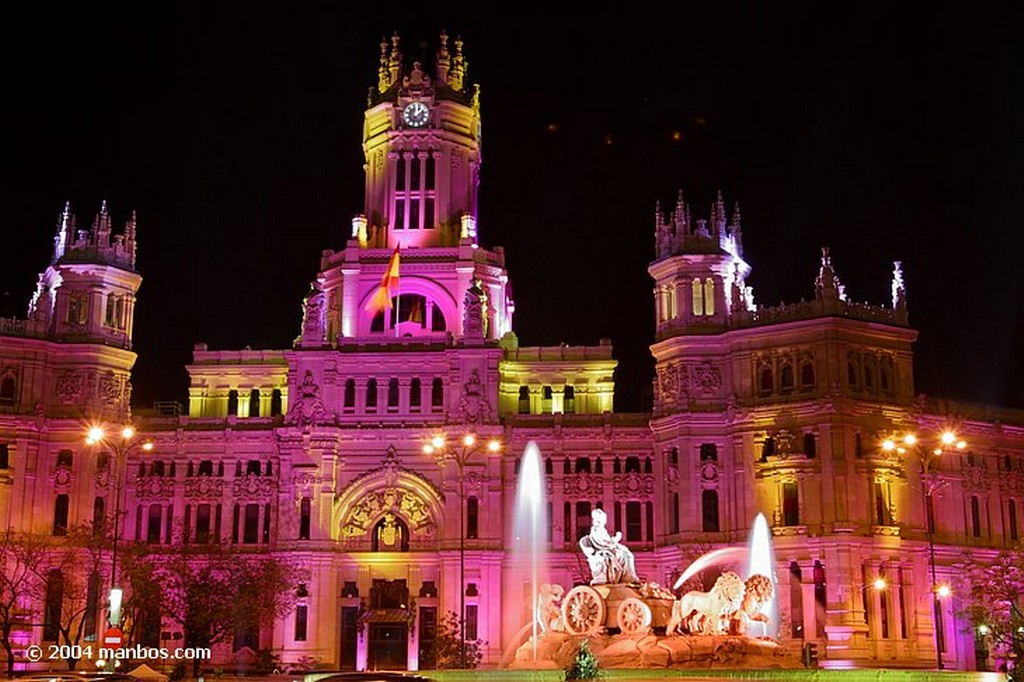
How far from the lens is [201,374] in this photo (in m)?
112

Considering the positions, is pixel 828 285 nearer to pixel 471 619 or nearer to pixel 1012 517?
pixel 1012 517

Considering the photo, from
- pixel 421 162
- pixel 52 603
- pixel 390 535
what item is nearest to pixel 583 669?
pixel 390 535

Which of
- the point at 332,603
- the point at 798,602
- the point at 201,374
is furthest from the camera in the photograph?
the point at 201,374

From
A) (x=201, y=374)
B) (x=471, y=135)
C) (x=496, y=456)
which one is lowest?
(x=496, y=456)

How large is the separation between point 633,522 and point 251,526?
27884 mm

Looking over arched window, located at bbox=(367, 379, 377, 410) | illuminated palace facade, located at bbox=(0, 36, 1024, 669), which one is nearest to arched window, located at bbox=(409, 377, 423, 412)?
illuminated palace facade, located at bbox=(0, 36, 1024, 669)

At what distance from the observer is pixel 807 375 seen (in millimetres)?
95812

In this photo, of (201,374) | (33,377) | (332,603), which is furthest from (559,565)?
(33,377)

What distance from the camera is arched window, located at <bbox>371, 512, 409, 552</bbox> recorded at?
10094 cm

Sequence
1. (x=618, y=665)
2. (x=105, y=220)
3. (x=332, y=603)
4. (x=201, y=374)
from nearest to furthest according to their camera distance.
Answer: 1. (x=618, y=665)
2. (x=332, y=603)
3. (x=105, y=220)
4. (x=201, y=374)

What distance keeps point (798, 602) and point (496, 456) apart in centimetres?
2325

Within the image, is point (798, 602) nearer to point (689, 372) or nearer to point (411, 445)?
point (689, 372)

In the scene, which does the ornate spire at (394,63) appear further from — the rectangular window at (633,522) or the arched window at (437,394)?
the rectangular window at (633,522)

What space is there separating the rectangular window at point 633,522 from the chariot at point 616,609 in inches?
1315
